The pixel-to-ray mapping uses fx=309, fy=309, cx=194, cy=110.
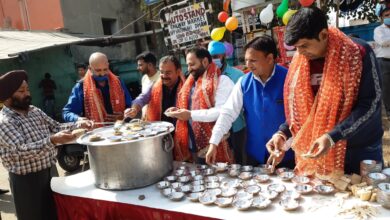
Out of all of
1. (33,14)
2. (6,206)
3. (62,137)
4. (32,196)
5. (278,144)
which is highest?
(33,14)

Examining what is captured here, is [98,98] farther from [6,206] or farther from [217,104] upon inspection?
[6,206]

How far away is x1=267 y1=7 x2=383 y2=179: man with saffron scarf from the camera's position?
142 centimetres

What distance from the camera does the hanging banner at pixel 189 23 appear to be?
12.9 feet

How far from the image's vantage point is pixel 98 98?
2.79 m

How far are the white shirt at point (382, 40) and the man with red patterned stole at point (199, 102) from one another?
2917 mm

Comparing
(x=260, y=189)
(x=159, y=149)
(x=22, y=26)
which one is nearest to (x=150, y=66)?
(x=159, y=149)

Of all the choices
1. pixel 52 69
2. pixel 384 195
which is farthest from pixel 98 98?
pixel 52 69

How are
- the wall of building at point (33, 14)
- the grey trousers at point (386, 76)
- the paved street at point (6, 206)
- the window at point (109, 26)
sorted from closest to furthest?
the paved street at point (6, 206) → the grey trousers at point (386, 76) → the wall of building at point (33, 14) → the window at point (109, 26)

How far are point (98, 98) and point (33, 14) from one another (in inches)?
409

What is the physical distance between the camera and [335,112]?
57.6 inches

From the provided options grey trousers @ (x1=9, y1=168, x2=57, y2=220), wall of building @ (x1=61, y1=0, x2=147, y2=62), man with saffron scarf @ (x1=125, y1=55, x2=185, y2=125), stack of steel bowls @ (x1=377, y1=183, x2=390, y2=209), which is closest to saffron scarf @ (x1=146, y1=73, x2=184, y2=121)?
man with saffron scarf @ (x1=125, y1=55, x2=185, y2=125)

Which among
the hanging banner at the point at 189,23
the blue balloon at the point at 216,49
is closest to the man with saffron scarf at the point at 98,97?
the blue balloon at the point at 216,49

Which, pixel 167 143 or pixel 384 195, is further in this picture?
pixel 167 143

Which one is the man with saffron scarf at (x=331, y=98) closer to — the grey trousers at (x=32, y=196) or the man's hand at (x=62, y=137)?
the man's hand at (x=62, y=137)
